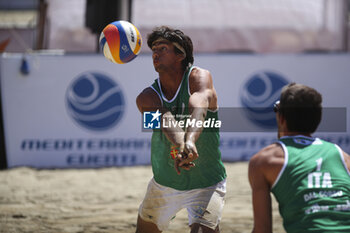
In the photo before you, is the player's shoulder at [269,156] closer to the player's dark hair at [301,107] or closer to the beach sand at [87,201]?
the player's dark hair at [301,107]

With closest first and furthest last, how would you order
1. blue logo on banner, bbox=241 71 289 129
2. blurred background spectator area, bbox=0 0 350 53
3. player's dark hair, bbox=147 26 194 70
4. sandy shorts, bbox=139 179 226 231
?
1. sandy shorts, bbox=139 179 226 231
2. player's dark hair, bbox=147 26 194 70
3. blue logo on banner, bbox=241 71 289 129
4. blurred background spectator area, bbox=0 0 350 53

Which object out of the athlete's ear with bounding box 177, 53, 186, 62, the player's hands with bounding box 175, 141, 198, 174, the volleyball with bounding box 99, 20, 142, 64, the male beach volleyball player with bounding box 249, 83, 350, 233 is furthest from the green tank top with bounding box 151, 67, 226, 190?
the male beach volleyball player with bounding box 249, 83, 350, 233

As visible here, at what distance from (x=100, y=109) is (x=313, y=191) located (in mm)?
6320

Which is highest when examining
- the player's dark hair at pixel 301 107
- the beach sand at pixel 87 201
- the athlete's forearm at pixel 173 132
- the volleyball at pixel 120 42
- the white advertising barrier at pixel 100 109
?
the volleyball at pixel 120 42

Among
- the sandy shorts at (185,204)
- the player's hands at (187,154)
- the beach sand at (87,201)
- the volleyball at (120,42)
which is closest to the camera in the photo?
the player's hands at (187,154)

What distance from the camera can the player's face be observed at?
10.4ft

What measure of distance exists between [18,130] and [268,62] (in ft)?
15.1

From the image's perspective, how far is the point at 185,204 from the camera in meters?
3.13

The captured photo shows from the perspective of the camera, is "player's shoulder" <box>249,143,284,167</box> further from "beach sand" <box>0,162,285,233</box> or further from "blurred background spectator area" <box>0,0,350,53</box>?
"blurred background spectator area" <box>0,0,350,53</box>

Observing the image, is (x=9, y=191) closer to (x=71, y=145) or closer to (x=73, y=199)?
(x=73, y=199)

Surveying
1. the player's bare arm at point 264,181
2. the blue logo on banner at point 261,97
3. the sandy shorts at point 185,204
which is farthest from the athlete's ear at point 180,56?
the blue logo on banner at point 261,97

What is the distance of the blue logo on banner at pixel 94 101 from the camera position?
26.5 ft

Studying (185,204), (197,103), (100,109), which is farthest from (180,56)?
(100,109)

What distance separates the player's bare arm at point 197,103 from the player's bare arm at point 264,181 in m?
0.61
